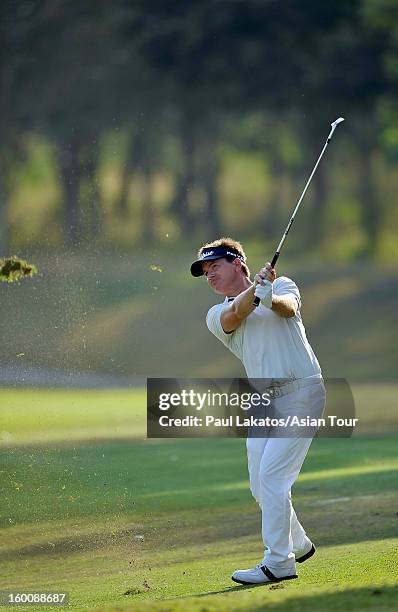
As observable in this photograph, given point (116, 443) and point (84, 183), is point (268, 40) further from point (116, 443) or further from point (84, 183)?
point (116, 443)

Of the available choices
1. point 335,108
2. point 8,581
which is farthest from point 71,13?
point 8,581

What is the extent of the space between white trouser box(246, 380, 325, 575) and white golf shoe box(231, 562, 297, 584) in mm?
25

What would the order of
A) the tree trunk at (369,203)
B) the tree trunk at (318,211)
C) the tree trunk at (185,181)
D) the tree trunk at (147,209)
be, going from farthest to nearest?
the tree trunk at (185,181) → the tree trunk at (369,203) → the tree trunk at (318,211) → the tree trunk at (147,209)

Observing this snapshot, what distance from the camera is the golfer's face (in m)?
6.06

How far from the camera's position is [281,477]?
19.0ft

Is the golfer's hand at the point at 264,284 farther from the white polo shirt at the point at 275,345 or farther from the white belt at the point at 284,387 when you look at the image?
the white belt at the point at 284,387

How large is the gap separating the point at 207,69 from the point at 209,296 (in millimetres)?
8919

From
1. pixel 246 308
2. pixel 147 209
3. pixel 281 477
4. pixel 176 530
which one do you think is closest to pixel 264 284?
pixel 246 308

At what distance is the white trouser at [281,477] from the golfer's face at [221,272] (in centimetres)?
62

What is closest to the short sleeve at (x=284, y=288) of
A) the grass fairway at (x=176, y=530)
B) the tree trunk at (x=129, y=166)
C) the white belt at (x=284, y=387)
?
the white belt at (x=284, y=387)

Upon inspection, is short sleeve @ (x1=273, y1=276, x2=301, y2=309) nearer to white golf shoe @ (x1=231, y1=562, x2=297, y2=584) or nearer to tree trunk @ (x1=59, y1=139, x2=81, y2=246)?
white golf shoe @ (x1=231, y1=562, x2=297, y2=584)

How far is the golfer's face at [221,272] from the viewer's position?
239 inches

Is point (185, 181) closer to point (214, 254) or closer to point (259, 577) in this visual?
point (214, 254)

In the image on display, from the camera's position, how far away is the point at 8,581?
6.72m
